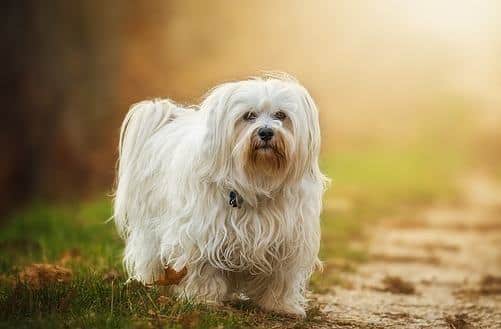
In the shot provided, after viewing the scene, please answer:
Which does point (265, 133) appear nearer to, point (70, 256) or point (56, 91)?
point (70, 256)

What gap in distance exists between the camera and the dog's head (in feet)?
17.4

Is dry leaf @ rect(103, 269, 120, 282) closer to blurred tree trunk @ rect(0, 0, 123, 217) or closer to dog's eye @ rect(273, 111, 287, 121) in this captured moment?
dog's eye @ rect(273, 111, 287, 121)

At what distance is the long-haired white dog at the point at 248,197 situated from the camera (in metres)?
5.39

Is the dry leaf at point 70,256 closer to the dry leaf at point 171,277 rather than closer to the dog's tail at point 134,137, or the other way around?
the dog's tail at point 134,137

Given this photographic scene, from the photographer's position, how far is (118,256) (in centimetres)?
767

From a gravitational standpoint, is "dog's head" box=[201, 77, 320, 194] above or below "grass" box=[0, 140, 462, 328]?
above

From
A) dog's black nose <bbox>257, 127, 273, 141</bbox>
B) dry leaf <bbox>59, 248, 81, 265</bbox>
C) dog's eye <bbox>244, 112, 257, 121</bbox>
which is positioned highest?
dog's eye <bbox>244, 112, 257, 121</bbox>

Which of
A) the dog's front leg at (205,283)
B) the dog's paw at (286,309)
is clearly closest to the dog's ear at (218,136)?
the dog's front leg at (205,283)

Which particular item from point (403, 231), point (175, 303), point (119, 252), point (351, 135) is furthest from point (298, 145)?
point (351, 135)

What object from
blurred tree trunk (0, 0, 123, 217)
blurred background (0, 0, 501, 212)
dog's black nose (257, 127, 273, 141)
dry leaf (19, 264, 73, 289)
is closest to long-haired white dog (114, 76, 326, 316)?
dog's black nose (257, 127, 273, 141)

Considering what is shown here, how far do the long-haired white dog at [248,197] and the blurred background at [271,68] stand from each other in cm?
500

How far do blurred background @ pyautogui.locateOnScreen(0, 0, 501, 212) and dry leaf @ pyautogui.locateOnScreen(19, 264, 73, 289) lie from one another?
15.1 ft

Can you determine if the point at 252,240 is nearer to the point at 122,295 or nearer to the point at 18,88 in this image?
the point at 122,295

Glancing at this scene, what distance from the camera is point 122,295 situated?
5406 millimetres
